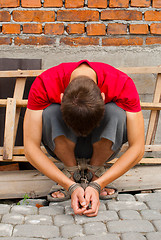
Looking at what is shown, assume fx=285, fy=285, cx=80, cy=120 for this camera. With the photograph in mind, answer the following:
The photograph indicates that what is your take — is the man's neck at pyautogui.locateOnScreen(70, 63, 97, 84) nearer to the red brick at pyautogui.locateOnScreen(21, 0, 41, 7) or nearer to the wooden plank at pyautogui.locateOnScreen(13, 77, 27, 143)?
the wooden plank at pyautogui.locateOnScreen(13, 77, 27, 143)

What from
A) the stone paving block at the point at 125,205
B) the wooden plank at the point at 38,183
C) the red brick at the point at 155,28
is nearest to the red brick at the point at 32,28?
the red brick at the point at 155,28

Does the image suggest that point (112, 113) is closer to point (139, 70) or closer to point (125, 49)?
point (139, 70)

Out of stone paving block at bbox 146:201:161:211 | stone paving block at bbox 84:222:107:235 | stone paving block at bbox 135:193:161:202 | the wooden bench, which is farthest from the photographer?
the wooden bench

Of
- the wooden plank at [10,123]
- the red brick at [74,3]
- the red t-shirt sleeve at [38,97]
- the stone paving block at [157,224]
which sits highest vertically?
the red brick at [74,3]

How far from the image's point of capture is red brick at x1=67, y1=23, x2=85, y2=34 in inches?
126

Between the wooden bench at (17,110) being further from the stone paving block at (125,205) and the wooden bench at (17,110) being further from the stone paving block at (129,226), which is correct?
the stone paving block at (129,226)

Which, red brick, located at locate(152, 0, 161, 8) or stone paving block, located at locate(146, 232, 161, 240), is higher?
red brick, located at locate(152, 0, 161, 8)

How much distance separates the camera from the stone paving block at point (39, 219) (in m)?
2.03

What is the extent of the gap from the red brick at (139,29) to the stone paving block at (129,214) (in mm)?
2000

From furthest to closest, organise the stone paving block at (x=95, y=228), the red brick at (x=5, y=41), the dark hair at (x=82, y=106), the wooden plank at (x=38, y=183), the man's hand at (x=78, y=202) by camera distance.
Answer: the red brick at (x=5, y=41) → the wooden plank at (x=38, y=183) → the man's hand at (x=78, y=202) → the stone paving block at (x=95, y=228) → the dark hair at (x=82, y=106)

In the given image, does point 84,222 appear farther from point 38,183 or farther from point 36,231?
point 38,183

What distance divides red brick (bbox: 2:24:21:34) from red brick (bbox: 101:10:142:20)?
37.3 inches

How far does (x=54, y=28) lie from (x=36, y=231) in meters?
2.18

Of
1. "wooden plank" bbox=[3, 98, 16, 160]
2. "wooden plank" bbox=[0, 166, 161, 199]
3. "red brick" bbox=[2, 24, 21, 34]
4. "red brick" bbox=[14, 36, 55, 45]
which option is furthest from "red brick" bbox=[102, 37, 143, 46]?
"wooden plank" bbox=[0, 166, 161, 199]
